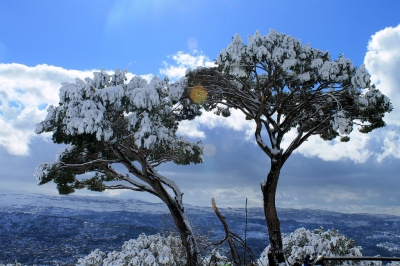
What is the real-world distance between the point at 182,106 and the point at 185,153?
1591mm

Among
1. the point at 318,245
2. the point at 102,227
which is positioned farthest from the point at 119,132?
the point at 102,227

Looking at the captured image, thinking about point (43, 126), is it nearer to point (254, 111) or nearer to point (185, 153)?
point (185, 153)

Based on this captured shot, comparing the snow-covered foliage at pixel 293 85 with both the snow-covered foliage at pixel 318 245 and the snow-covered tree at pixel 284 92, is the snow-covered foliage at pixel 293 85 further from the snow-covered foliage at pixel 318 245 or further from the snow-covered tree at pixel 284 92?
the snow-covered foliage at pixel 318 245

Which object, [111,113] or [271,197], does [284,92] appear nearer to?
[271,197]

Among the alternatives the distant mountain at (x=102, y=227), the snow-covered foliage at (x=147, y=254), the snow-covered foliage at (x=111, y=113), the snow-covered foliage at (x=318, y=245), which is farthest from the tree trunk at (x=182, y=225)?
the distant mountain at (x=102, y=227)

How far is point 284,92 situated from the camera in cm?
1150

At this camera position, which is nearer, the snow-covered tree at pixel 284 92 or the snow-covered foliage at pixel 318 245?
the snow-covered tree at pixel 284 92

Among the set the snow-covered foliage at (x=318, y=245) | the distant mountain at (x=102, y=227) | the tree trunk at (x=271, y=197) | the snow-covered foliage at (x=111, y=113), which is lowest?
the distant mountain at (x=102, y=227)

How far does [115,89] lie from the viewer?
8391mm

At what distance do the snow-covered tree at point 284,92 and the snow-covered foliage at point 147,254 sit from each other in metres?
5.63

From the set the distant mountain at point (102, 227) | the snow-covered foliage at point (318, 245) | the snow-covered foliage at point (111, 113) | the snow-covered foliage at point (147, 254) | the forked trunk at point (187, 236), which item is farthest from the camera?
the distant mountain at point (102, 227)

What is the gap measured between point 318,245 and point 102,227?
32.6 m

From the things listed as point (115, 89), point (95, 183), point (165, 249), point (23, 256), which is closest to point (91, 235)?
point (23, 256)

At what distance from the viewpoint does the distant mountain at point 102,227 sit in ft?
89.4
